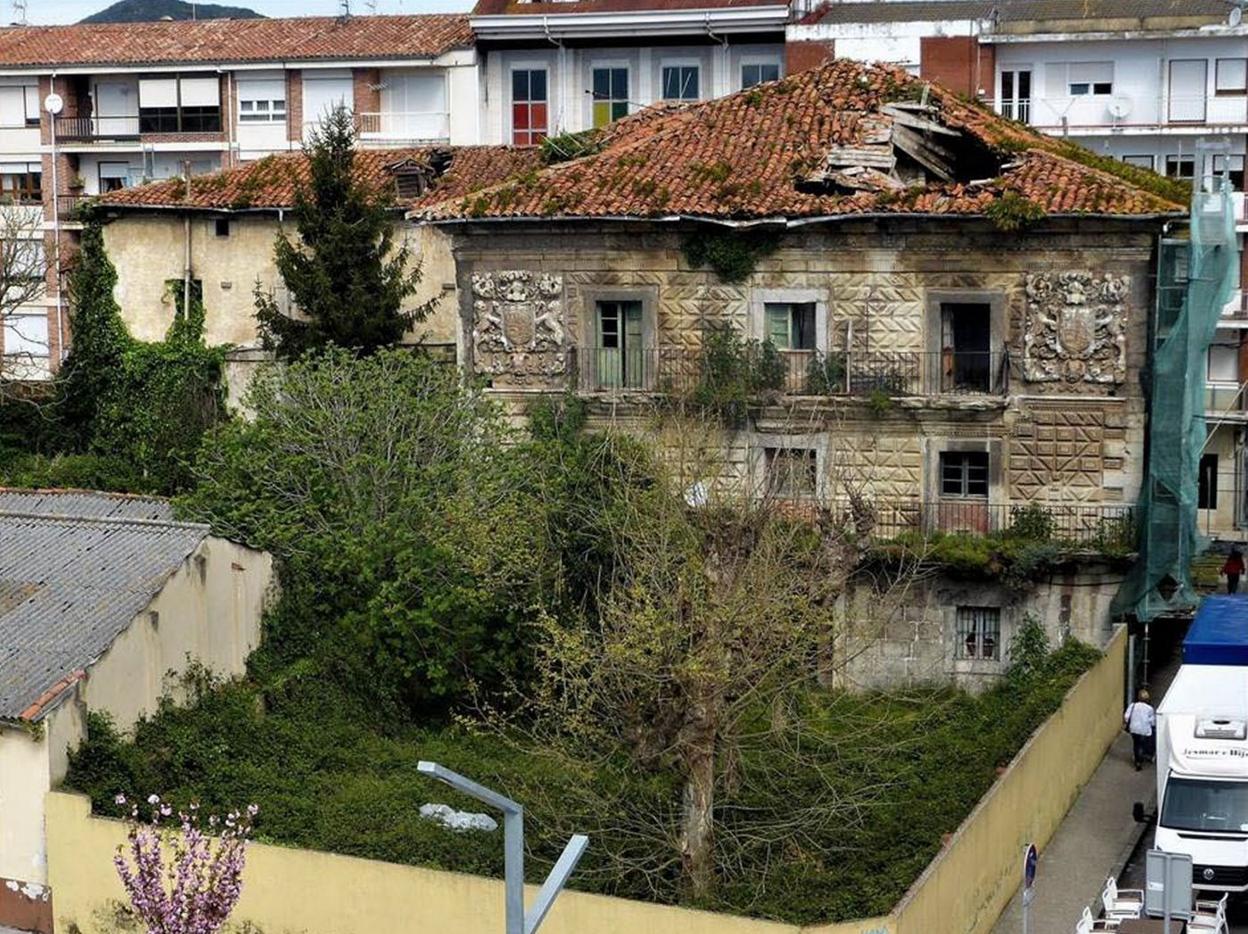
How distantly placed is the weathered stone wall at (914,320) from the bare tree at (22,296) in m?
18.6

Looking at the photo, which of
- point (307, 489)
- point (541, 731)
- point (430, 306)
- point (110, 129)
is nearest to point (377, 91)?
point (110, 129)

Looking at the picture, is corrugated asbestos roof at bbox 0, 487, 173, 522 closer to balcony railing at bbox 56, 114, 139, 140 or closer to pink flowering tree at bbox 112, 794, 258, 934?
pink flowering tree at bbox 112, 794, 258, 934

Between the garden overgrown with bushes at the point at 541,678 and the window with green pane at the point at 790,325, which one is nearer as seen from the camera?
the garden overgrown with bushes at the point at 541,678

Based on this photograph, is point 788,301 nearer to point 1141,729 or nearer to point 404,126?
point 1141,729

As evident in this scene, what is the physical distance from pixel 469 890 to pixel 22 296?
35416 millimetres

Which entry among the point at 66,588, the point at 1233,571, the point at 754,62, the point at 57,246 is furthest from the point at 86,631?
the point at 754,62

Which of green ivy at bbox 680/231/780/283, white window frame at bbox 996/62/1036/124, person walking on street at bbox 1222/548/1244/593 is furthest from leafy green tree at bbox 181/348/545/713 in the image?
white window frame at bbox 996/62/1036/124

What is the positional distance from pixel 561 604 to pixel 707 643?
9278 millimetres

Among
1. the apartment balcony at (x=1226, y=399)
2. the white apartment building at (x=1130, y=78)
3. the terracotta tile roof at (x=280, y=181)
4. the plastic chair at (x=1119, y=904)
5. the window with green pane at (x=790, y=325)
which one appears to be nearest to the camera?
the plastic chair at (x=1119, y=904)

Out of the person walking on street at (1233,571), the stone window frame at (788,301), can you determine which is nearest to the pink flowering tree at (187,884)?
the stone window frame at (788,301)

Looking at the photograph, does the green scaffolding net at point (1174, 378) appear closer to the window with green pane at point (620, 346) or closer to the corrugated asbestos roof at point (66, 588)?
the window with green pane at point (620, 346)

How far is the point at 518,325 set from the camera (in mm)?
43156

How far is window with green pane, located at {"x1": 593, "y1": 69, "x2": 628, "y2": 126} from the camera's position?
62906 mm

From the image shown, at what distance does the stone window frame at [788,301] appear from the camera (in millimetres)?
41625
